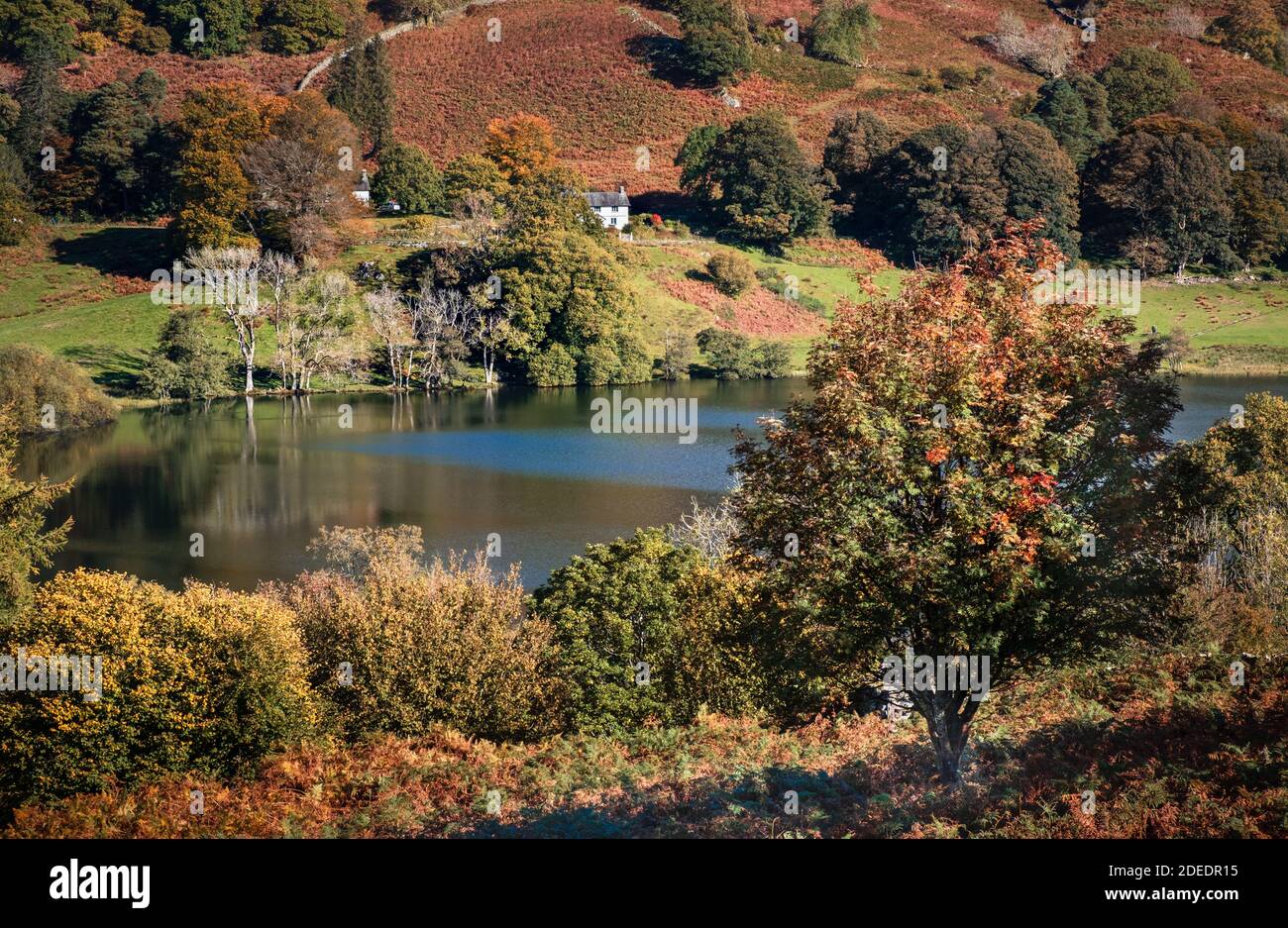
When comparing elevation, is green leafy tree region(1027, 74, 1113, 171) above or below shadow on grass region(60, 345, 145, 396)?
above

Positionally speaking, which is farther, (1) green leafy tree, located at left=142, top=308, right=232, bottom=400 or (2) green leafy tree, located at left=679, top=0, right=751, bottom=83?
(2) green leafy tree, located at left=679, top=0, right=751, bottom=83

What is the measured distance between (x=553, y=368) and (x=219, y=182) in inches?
1194

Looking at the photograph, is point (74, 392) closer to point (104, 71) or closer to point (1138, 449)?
point (1138, 449)

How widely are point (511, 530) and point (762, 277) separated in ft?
210

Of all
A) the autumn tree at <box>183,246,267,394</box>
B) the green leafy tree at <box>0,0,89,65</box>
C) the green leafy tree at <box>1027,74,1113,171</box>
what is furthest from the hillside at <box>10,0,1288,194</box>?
the autumn tree at <box>183,246,267,394</box>

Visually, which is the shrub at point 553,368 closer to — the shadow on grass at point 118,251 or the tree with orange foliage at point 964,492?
the shadow on grass at point 118,251

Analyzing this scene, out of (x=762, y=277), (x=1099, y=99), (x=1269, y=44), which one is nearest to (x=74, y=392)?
(x=762, y=277)

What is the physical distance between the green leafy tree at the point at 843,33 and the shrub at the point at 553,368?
9383cm

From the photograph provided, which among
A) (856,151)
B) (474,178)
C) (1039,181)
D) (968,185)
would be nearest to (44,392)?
(474,178)

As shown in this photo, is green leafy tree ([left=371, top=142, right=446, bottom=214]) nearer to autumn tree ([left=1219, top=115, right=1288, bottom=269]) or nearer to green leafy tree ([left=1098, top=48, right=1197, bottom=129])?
autumn tree ([left=1219, top=115, right=1288, bottom=269])

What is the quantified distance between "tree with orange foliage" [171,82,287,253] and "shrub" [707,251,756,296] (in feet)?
120

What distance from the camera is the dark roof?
10631cm

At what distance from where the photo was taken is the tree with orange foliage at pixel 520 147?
10719 centimetres

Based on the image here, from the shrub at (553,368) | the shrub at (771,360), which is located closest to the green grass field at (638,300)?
the shrub at (771,360)
